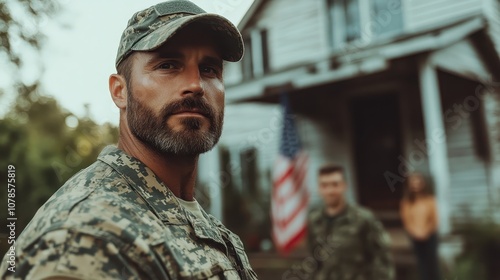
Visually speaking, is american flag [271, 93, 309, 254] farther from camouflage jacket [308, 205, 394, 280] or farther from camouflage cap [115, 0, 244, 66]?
camouflage cap [115, 0, 244, 66]

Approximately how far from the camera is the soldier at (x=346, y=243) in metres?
4.62

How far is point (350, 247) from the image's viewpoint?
473cm

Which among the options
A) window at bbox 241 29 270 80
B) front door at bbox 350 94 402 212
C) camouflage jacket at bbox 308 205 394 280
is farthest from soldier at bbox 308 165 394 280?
window at bbox 241 29 270 80

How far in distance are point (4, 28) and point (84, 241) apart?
474cm

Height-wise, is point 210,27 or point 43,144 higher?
point 43,144

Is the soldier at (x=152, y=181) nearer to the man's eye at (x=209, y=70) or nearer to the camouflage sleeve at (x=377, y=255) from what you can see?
the man's eye at (x=209, y=70)

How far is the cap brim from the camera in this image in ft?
4.11

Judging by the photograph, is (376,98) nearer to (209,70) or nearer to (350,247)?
(350,247)

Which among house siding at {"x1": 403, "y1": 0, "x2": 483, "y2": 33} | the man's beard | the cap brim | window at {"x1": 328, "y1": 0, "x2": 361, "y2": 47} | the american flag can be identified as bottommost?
the american flag

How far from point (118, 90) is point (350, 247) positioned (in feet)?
12.0

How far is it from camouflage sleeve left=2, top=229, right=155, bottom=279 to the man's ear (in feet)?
1.80

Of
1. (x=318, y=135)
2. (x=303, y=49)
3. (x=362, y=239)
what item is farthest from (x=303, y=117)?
(x=362, y=239)

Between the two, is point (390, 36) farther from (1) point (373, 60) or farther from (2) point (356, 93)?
(2) point (356, 93)

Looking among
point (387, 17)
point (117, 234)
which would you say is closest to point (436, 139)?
point (387, 17)
